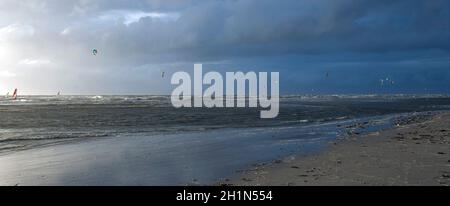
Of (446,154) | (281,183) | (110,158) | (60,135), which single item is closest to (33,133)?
(60,135)

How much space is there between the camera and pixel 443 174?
11.4 m

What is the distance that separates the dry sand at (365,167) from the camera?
436 inches

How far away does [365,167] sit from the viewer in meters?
13.0

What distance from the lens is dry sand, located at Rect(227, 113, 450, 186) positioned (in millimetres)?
11086

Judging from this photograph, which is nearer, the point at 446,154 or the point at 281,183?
the point at 281,183

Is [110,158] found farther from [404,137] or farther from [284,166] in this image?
[404,137]
